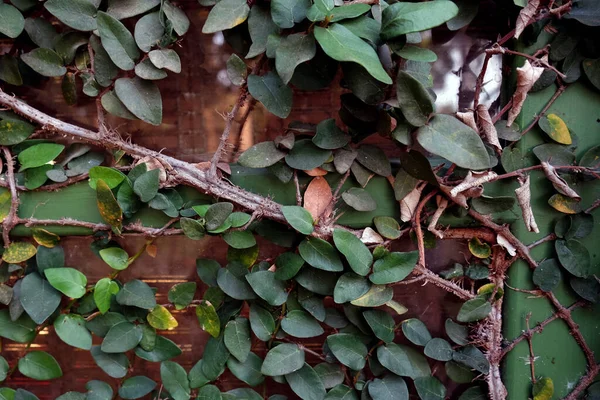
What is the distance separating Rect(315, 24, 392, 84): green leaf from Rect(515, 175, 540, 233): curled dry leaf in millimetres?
Answer: 345

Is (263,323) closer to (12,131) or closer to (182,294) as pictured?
(182,294)

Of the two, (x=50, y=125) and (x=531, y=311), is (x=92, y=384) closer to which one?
(x=50, y=125)

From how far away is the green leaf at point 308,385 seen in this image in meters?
0.93

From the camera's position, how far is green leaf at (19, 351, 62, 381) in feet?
3.27

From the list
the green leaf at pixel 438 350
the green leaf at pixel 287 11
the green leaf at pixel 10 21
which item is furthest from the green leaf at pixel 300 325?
the green leaf at pixel 10 21

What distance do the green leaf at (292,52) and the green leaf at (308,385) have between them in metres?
A: 0.56

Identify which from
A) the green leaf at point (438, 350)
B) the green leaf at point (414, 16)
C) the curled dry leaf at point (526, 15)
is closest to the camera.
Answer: the green leaf at point (414, 16)

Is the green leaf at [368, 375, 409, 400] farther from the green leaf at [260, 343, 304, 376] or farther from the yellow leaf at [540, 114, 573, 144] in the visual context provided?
the yellow leaf at [540, 114, 573, 144]

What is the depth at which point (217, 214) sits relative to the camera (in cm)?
87

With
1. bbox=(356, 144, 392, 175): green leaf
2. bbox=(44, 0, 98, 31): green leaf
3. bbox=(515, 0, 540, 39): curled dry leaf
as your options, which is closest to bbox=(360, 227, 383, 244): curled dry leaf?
bbox=(356, 144, 392, 175): green leaf

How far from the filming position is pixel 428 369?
38.3 inches

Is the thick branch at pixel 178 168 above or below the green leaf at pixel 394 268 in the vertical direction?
above

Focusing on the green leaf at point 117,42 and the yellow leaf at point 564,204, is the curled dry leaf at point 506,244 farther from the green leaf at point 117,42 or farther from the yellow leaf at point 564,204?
the green leaf at point 117,42

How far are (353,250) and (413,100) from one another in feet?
0.95
